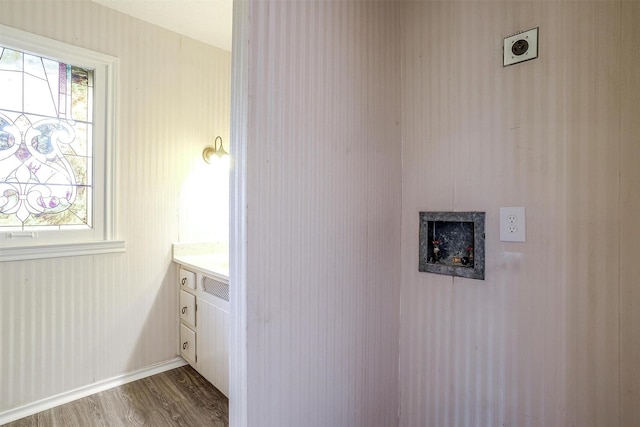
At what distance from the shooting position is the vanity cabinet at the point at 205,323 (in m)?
1.75

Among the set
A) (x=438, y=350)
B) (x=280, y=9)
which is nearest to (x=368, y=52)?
(x=280, y=9)

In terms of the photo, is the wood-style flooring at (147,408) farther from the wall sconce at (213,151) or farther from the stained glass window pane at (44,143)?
the wall sconce at (213,151)

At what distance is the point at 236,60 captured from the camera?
840 mm

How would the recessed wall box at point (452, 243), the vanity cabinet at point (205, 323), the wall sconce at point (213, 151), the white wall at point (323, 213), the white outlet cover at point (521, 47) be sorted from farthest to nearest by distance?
the wall sconce at point (213, 151)
the vanity cabinet at point (205, 323)
the recessed wall box at point (452, 243)
the white outlet cover at point (521, 47)
the white wall at point (323, 213)

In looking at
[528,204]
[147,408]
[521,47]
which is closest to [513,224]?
[528,204]

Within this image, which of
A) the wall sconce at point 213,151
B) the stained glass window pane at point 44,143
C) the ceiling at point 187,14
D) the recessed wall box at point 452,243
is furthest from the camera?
the wall sconce at point 213,151

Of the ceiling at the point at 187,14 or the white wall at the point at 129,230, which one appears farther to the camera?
the ceiling at the point at 187,14

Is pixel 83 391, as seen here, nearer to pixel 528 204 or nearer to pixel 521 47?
pixel 528 204

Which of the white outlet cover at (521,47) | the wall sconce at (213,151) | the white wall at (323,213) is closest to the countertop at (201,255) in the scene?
the wall sconce at (213,151)

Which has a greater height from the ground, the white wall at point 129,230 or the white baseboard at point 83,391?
the white wall at point 129,230

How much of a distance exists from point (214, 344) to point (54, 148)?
60.9 inches

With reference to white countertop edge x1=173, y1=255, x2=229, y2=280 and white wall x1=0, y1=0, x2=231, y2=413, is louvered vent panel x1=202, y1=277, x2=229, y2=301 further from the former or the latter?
white wall x1=0, y1=0, x2=231, y2=413

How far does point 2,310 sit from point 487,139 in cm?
258

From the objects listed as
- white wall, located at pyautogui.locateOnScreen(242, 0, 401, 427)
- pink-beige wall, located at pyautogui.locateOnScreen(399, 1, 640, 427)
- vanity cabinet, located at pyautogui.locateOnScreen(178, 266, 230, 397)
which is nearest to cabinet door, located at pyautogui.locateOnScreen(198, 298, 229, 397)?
vanity cabinet, located at pyautogui.locateOnScreen(178, 266, 230, 397)
